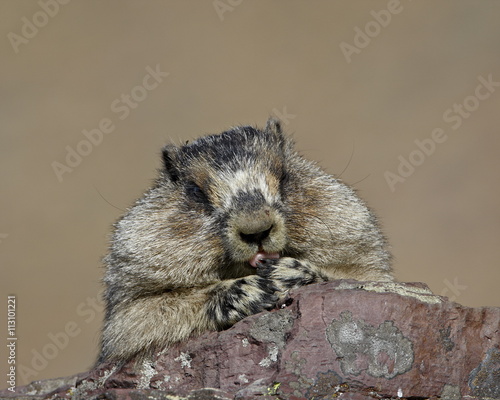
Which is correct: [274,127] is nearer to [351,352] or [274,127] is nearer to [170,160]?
[170,160]

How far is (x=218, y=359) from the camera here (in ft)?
17.5

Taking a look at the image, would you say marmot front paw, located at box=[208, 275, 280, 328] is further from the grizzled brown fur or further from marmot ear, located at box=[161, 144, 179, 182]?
marmot ear, located at box=[161, 144, 179, 182]

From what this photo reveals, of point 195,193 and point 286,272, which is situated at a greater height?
point 195,193

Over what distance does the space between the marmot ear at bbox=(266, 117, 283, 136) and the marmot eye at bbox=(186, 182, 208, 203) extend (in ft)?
4.01

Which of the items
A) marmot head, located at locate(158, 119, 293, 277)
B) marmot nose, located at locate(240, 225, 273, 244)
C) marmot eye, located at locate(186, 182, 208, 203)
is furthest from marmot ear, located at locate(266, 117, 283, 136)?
marmot nose, located at locate(240, 225, 273, 244)

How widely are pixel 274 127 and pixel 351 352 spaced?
3.19 m

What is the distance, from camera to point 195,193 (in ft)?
21.5

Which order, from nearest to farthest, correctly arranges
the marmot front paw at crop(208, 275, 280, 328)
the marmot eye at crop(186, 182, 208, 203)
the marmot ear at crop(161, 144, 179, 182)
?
the marmot front paw at crop(208, 275, 280, 328)
the marmot eye at crop(186, 182, 208, 203)
the marmot ear at crop(161, 144, 179, 182)

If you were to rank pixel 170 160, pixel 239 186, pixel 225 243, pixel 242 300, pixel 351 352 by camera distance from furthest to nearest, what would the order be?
pixel 170 160 → pixel 239 186 → pixel 225 243 → pixel 242 300 → pixel 351 352

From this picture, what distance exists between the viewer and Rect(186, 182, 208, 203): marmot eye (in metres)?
6.44

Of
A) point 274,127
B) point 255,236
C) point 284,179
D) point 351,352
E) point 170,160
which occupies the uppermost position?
point 170,160

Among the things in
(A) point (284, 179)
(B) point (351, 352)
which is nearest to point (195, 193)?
(A) point (284, 179)

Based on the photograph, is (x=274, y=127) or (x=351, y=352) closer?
(x=351, y=352)

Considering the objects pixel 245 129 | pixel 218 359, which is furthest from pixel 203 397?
pixel 245 129
